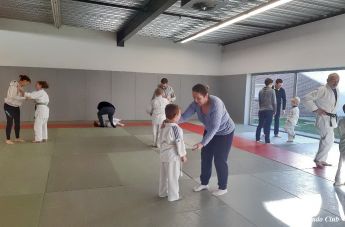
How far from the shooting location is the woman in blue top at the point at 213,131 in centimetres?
319

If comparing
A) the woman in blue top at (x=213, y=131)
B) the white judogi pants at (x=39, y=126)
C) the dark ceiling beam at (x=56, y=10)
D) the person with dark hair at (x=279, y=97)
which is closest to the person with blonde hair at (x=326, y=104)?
the woman in blue top at (x=213, y=131)

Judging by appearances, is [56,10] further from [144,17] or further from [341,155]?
[341,155]

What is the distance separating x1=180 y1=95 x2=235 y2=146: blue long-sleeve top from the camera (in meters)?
3.17

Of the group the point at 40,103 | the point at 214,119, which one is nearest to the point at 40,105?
the point at 40,103

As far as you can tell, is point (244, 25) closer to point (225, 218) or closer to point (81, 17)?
point (81, 17)

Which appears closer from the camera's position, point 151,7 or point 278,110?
point 151,7

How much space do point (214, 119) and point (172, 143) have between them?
556mm

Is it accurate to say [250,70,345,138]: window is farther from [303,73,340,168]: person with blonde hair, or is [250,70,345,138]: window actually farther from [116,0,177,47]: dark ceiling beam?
[116,0,177,47]: dark ceiling beam

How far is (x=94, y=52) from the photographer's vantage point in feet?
34.5

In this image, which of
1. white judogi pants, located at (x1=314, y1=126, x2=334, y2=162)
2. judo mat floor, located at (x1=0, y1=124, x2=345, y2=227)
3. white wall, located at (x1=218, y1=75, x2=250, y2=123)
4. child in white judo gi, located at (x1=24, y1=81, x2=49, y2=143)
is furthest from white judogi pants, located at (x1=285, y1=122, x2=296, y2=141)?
child in white judo gi, located at (x1=24, y1=81, x2=49, y2=143)

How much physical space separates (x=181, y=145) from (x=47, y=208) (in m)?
1.61

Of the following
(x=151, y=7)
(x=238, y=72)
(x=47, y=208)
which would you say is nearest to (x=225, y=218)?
(x=47, y=208)

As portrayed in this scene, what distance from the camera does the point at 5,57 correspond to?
31.2ft

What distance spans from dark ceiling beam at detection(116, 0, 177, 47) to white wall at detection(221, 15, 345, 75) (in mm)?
4545
